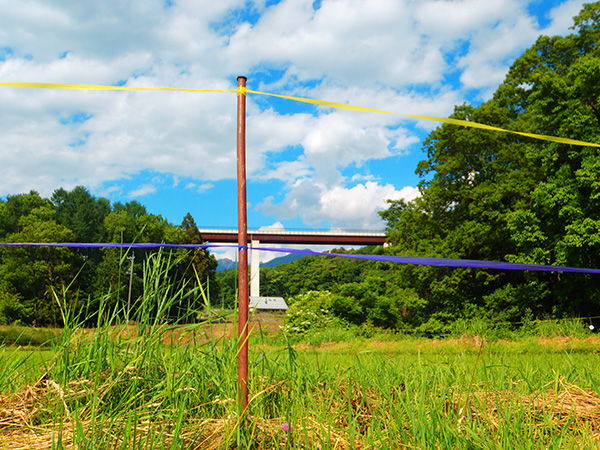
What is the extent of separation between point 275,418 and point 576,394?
2008mm

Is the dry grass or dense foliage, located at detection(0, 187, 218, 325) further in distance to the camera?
dense foliage, located at detection(0, 187, 218, 325)

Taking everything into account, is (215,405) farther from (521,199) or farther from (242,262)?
(521,199)

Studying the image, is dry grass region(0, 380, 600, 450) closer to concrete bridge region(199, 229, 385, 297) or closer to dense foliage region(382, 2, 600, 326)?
dense foliage region(382, 2, 600, 326)

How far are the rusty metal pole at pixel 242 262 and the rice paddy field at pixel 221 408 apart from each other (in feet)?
0.27

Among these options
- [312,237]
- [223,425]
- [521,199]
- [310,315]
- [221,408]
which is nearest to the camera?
[223,425]

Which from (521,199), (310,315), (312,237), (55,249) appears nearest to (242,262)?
(310,315)

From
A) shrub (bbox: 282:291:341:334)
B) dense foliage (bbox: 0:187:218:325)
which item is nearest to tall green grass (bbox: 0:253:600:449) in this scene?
shrub (bbox: 282:291:341:334)

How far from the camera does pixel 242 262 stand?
2.21 m

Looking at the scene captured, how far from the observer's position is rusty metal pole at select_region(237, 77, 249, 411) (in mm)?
2160

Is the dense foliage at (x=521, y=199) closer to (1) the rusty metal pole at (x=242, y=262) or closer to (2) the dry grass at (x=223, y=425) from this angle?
(2) the dry grass at (x=223, y=425)

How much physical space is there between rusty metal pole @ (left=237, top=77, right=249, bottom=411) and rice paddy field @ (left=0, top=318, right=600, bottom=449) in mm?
82

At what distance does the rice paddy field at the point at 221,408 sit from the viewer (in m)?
1.79

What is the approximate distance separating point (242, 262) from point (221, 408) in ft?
2.46

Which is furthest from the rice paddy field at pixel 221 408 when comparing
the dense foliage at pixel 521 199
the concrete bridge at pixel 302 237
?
the concrete bridge at pixel 302 237
